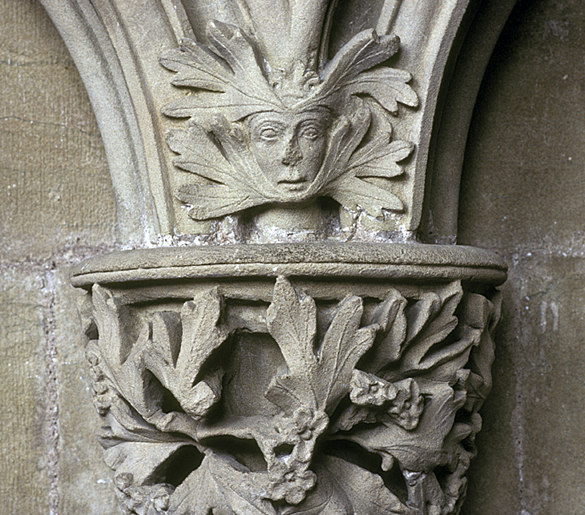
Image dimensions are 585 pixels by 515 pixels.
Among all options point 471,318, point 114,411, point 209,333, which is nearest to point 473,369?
point 471,318

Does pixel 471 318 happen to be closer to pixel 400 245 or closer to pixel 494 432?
pixel 400 245

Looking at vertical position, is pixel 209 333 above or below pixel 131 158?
below

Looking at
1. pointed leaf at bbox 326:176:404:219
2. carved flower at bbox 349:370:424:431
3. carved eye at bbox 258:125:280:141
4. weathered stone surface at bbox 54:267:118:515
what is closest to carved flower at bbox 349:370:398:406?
carved flower at bbox 349:370:424:431

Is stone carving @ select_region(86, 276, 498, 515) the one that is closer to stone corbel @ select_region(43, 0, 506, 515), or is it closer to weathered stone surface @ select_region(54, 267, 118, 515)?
stone corbel @ select_region(43, 0, 506, 515)

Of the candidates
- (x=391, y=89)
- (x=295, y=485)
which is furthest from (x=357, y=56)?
(x=295, y=485)

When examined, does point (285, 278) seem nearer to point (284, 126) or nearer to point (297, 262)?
point (297, 262)

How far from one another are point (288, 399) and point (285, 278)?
0.19 meters

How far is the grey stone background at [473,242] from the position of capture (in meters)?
1.42

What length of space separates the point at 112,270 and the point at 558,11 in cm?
106

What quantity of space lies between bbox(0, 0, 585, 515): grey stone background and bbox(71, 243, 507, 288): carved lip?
376 millimetres

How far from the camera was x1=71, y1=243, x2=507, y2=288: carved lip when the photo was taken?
102cm

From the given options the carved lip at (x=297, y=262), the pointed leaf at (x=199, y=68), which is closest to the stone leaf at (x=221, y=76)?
the pointed leaf at (x=199, y=68)

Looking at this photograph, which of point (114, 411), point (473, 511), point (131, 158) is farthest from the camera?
point (473, 511)

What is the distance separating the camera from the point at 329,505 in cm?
107
